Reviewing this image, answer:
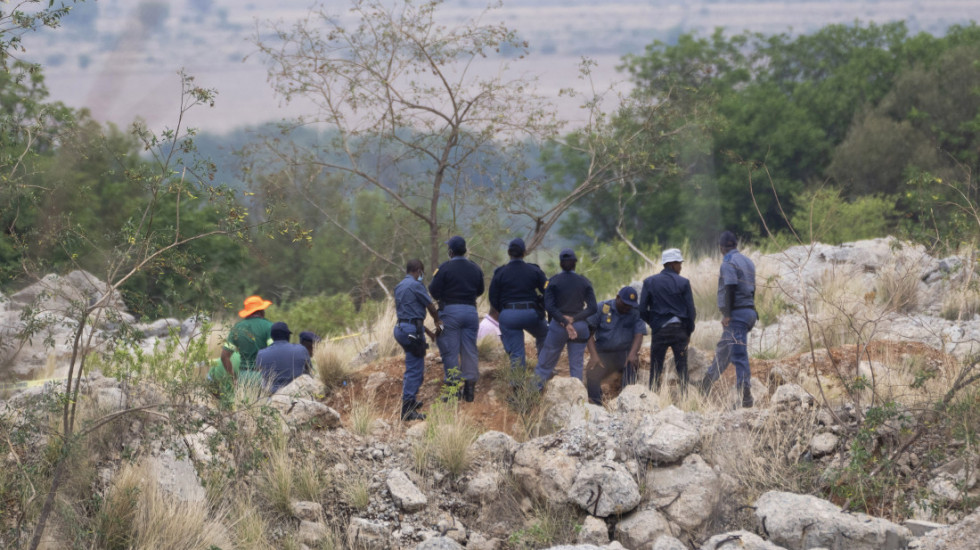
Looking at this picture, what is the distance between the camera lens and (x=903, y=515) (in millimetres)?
7141

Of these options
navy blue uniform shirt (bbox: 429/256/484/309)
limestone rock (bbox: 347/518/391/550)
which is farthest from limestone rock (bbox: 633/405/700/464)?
navy blue uniform shirt (bbox: 429/256/484/309)

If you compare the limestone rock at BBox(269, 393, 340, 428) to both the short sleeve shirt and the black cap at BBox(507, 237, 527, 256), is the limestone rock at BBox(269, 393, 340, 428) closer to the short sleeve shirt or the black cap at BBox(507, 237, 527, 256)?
the short sleeve shirt

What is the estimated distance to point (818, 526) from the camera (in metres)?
6.50

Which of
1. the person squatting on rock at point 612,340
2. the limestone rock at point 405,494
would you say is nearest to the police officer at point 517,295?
the person squatting on rock at point 612,340

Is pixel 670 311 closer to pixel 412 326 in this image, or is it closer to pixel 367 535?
pixel 412 326

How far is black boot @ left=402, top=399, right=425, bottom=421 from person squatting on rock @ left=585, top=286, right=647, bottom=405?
1.77m

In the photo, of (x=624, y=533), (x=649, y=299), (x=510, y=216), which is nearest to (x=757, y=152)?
(x=510, y=216)

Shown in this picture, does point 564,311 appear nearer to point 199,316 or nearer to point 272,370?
point 272,370

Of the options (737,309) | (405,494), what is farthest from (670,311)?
(405,494)

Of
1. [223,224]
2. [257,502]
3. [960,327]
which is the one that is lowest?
[960,327]

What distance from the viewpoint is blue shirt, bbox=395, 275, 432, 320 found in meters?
9.62

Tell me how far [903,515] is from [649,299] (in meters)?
3.37

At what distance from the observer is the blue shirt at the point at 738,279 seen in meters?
9.60

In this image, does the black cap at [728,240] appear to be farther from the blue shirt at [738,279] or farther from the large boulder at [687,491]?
the large boulder at [687,491]
